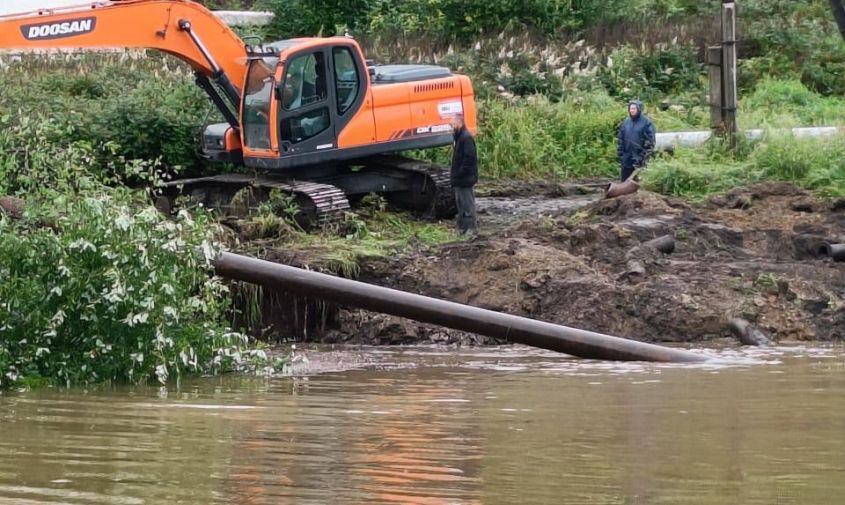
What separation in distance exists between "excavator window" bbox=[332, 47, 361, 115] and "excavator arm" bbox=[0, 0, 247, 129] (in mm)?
1164

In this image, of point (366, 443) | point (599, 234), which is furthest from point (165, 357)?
point (599, 234)

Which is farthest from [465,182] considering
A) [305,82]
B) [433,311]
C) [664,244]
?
[433,311]

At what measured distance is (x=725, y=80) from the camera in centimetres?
2169

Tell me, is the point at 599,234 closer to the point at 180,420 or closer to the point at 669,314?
the point at 669,314

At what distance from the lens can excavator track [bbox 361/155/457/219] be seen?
19156 millimetres

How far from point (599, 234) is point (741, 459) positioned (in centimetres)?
888

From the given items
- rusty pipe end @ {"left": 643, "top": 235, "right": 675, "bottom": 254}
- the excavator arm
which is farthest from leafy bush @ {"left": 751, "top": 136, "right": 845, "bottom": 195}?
the excavator arm

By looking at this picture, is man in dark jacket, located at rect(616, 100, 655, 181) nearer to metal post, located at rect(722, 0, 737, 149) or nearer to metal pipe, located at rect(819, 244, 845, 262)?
metal post, located at rect(722, 0, 737, 149)

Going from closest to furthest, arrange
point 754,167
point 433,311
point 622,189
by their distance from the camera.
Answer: point 433,311 < point 622,189 < point 754,167

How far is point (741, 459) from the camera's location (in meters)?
7.29

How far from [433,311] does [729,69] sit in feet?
39.5

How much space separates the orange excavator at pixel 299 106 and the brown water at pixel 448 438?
6983 mm

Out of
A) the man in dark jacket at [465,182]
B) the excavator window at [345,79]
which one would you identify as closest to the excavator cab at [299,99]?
the excavator window at [345,79]

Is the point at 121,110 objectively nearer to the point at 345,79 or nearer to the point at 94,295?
the point at 345,79
